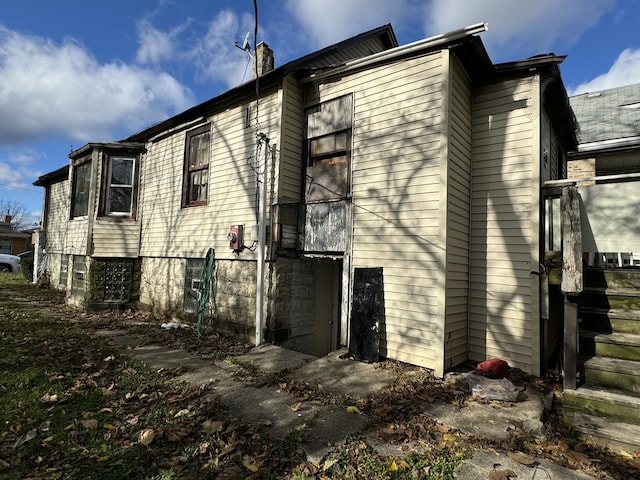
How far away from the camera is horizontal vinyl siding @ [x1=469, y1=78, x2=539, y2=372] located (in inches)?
230

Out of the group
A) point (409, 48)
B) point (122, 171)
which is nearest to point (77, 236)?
point (122, 171)

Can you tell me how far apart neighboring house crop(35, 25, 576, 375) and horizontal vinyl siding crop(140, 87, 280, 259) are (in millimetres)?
51

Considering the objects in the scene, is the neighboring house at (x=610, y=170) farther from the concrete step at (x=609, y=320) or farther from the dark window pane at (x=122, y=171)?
the dark window pane at (x=122, y=171)

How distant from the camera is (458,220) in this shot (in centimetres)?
609

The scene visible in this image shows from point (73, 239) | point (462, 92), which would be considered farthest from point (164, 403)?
point (73, 239)

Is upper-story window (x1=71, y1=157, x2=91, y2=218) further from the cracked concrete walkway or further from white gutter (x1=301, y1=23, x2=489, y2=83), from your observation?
white gutter (x1=301, y1=23, x2=489, y2=83)

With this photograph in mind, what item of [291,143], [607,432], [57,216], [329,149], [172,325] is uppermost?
[291,143]

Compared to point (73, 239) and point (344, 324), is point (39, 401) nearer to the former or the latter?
point (344, 324)

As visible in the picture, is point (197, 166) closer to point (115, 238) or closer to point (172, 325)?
point (115, 238)

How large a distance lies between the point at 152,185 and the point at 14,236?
121 feet

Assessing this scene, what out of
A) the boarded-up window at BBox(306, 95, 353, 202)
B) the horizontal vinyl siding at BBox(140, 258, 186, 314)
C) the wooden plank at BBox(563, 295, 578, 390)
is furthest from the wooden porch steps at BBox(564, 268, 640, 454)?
the horizontal vinyl siding at BBox(140, 258, 186, 314)

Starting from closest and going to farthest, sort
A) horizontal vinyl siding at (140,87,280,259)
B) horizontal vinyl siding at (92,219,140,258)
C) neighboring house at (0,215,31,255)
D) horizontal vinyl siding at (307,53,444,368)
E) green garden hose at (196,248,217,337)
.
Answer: horizontal vinyl siding at (307,53,444,368), horizontal vinyl siding at (140,87,280,259), green garden hose at (196,248,217,337), horizontal vinyl siding at (92,219,140,258), neighboring house at (0,215,31,255)

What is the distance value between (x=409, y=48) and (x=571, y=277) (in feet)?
14.5

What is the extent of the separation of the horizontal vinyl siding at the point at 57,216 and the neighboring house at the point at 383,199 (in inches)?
403
